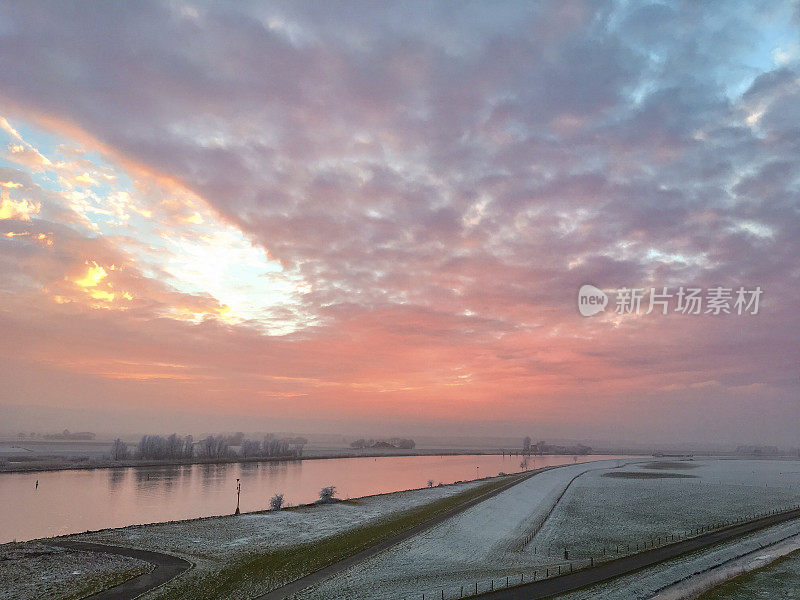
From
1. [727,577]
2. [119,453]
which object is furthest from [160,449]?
[727,577]

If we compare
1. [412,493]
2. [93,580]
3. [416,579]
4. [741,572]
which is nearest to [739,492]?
[412,493]

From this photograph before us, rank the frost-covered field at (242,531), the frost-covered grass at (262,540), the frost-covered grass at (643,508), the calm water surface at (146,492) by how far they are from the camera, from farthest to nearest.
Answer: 1. the calm water surface at (146,492)
2. the frost-covered grass at (643,508)
3. the frost-covered field at (242,531)
4. the frost-covered grass at (262,540)

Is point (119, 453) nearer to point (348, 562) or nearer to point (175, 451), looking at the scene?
point (175, 451)

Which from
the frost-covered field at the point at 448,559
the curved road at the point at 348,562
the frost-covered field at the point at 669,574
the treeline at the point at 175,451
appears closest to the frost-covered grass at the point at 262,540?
the curved road at the point at 348,562

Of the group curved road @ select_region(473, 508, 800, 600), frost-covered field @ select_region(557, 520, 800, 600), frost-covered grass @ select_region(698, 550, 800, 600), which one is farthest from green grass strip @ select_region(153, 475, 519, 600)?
frost-covered grass @ select_region(698, 550, 800, 600)

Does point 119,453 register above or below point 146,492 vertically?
below

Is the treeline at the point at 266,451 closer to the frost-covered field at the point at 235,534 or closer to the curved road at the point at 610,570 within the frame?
the frost-covered field at the point at 235,534
